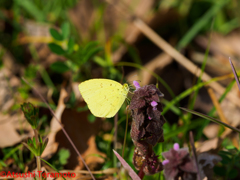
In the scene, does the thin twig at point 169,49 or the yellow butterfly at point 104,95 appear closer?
the yellow butterfly at point 104,95

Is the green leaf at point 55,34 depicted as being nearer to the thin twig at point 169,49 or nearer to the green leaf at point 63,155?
the thin twig at point 169,49

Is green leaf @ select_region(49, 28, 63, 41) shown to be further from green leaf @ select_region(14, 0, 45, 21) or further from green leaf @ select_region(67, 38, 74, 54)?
green leaf @ select_region(14, 0, 45, 21)

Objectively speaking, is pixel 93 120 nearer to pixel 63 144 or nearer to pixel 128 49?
pixel 63 144

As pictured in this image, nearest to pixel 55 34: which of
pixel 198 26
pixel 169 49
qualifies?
pixel 169 49

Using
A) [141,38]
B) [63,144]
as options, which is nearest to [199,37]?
[141,38]

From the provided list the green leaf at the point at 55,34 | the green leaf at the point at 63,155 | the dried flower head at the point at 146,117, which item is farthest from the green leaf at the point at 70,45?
the dried flower head at the point at 146,117

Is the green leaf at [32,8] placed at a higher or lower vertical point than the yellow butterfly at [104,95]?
higher
